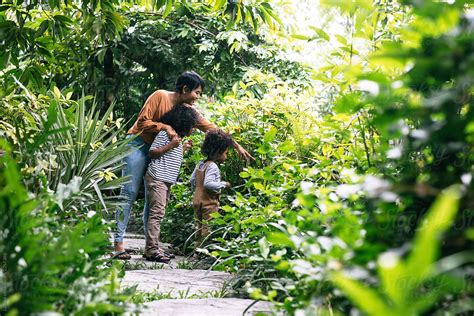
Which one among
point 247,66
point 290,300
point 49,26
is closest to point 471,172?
point 290,300

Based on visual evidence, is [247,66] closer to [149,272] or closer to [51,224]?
[149,272]

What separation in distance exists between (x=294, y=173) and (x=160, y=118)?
6.86 feet

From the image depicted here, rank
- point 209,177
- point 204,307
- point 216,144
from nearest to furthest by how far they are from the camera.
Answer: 1. point 204,307
2. point 209,177
3. point 216,144

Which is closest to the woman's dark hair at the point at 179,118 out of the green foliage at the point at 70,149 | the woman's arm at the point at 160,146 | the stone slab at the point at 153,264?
the woman's arm at the point at 160,146

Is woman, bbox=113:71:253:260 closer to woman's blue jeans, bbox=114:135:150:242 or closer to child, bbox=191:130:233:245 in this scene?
woman's blue jeans, bbox=114:135:150:242

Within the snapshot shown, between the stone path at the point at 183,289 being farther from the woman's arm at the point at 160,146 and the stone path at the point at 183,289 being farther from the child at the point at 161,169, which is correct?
the woman's arm at the point at 160,146

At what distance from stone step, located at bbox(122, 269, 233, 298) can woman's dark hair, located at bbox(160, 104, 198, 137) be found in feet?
4.08

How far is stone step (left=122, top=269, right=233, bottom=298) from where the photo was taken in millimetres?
3169

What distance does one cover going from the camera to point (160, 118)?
15.7ft

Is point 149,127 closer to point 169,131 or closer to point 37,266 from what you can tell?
→ point 169,131

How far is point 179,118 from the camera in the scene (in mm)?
4766

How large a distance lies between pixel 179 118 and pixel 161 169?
1.49 feet

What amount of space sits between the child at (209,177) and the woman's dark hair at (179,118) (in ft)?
0.89

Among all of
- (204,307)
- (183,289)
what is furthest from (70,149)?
(204,307)
